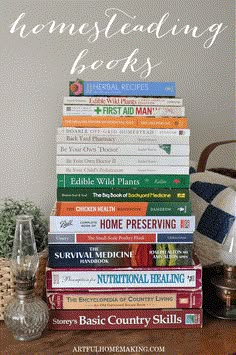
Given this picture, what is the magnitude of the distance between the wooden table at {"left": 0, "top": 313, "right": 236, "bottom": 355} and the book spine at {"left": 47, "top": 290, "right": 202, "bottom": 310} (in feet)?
0.17

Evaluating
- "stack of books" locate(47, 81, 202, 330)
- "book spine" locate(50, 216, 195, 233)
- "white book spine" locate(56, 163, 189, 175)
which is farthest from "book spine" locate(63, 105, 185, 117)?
"book spine" locate(50, 216, 195, 233)

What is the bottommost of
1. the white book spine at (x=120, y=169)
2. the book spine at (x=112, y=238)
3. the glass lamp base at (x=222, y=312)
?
the glass lamp base at (x=222, y=312)

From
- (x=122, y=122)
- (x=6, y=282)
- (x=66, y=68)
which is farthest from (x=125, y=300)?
(x=66, y=68)

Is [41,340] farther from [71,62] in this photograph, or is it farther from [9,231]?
[71,62]

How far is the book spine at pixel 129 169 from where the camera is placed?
121 centimetres

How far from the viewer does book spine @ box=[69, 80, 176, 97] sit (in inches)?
49.5

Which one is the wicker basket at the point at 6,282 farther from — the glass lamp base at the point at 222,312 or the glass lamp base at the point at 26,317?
the glass lamp base at the point at 222,312

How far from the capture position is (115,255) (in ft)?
4.00

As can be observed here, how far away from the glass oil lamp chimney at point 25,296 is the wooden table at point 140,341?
3 centimetres

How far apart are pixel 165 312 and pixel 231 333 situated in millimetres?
138

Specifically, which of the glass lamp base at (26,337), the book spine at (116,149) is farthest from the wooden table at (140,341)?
the book spine at (116,149)

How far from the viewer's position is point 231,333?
3.96ft

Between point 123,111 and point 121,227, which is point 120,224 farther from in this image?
point 123,111

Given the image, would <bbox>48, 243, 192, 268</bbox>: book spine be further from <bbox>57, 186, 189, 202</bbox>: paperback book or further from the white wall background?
the white wall background
